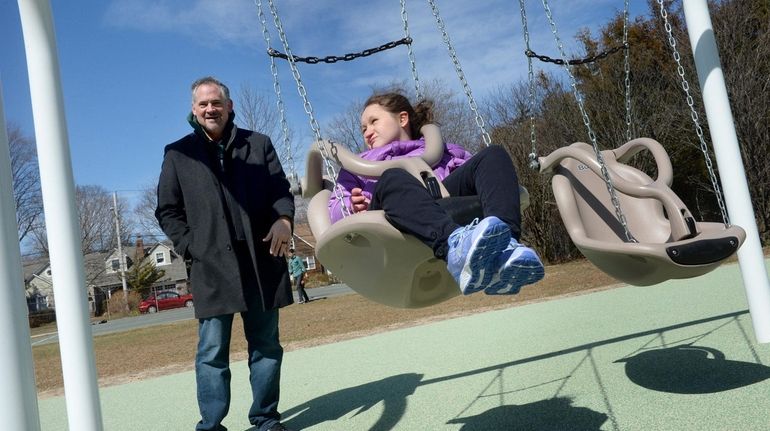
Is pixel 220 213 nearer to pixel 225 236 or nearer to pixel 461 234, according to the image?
pixel 225 236

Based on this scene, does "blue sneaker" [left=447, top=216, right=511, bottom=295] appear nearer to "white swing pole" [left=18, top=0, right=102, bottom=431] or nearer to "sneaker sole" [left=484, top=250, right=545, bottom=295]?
"sneaker sole" [left=484, top=250, right=545, bottom=295]

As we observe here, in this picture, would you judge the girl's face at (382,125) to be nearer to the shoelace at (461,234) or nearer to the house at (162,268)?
the shoelace at (461,234)

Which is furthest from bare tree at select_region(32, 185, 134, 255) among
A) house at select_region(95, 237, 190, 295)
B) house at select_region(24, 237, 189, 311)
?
house at select_region(95, 237, 190, 295)

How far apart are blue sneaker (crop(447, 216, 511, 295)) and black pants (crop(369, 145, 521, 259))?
15 cm

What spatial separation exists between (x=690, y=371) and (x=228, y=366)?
244 cm

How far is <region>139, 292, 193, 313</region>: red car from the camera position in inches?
1325

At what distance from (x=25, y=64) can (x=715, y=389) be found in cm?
325

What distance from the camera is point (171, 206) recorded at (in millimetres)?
3279

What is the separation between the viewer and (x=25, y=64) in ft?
7.65

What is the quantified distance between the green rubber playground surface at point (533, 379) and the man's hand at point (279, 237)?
3.50 feet

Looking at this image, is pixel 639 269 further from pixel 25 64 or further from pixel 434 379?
pixel 25 64

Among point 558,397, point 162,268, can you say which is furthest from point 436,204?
point 162,268

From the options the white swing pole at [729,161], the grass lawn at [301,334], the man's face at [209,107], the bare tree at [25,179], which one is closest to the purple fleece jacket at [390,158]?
the man's face at [209,107]

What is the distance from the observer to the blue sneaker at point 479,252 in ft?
6.17
